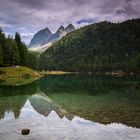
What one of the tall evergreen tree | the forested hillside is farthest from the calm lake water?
the tall evergreen tree

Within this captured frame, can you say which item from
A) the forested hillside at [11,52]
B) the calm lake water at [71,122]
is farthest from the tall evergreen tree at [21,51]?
the calm lake water at [71,122]

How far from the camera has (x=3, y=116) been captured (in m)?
39.9

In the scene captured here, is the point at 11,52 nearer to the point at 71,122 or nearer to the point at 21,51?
the point at 21,51

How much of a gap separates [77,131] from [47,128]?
11.6ft

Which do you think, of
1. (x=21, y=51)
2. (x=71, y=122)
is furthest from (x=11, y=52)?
(x=71, y=122)

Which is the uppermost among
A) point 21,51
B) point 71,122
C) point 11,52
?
point 21,51

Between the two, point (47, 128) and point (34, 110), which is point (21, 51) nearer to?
point (34, 110)

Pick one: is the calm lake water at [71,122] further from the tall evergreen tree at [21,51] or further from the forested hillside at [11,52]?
the tall evergreen tree at [21,51]

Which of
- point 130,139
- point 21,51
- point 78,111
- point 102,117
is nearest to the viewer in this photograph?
point 130,139

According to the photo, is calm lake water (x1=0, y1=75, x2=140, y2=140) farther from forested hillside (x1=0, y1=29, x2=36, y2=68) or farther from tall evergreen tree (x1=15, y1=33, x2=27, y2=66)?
tall evergreen tree (x1=15, y1=33, x2=27, y2=66)

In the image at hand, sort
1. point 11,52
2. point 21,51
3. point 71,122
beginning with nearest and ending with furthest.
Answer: point 71,122
point 11,52
point 21,51

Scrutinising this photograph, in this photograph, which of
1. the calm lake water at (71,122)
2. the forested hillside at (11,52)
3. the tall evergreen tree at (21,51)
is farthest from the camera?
the tall evergreen tree at (21,51)

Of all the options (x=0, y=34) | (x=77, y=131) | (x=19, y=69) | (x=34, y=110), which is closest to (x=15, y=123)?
(x=77, y=131)

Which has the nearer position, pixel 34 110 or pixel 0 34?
pixel 34 110
